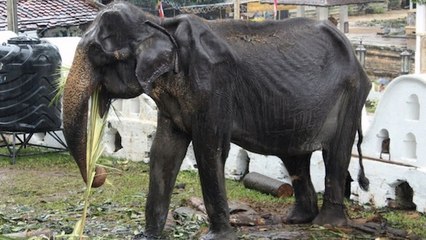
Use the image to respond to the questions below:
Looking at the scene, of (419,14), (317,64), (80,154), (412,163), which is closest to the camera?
(80,154)

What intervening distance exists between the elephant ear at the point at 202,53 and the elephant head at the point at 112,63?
10 cm

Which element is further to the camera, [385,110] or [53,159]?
[53,159]

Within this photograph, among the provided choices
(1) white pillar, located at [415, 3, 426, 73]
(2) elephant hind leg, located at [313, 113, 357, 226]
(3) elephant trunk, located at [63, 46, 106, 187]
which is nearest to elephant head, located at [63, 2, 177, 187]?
(3) elephant trunk, located at [63, 46, 106, 187]

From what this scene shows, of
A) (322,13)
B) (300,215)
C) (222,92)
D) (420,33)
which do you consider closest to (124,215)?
(300,215)

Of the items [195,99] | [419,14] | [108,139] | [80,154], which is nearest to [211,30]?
[195,99]

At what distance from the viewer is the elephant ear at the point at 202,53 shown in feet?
24.0

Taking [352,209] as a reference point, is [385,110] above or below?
above

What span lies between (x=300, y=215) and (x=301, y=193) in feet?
0.56

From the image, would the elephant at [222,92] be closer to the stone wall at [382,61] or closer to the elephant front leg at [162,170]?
the elephant front leg at [162,170]

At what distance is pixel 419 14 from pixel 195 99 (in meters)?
18.8

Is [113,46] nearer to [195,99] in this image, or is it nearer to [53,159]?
[195,99]

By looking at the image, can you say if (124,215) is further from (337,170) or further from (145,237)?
A: (337,170)

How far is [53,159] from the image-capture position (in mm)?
12734

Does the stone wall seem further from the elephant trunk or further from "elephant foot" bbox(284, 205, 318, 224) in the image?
the elephant trunk
